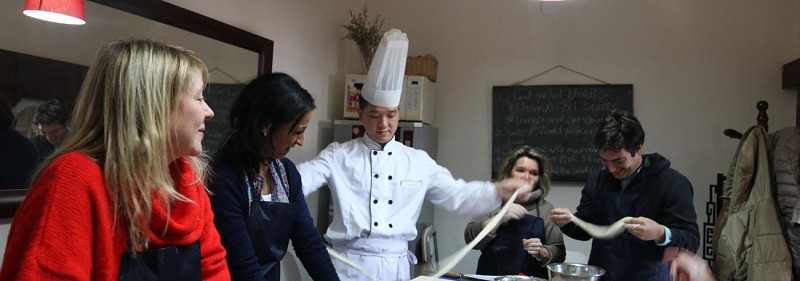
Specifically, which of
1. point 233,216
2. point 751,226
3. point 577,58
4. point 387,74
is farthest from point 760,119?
point 233,216

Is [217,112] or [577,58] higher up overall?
[577,58]

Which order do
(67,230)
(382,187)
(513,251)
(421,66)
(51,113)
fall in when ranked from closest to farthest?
(67,230), (51,113), (382,187), (513,251), (421,66)

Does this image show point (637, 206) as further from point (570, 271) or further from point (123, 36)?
point (123, 36)

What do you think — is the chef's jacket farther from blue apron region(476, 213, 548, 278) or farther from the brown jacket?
the brown jacket

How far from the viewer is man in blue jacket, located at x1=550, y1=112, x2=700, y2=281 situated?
7.11 feet

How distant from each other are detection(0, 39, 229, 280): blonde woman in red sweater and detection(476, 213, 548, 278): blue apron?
5.82 ft

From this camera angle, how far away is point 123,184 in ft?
3.01

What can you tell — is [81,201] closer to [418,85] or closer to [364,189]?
[364,189]

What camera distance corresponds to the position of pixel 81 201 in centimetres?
87

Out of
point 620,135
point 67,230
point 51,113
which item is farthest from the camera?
point 620,135

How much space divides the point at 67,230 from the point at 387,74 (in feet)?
5.84

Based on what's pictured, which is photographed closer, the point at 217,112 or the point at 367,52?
the point at 217,112

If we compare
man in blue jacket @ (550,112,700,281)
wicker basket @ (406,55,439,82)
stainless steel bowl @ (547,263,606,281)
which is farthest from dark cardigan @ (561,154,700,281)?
wicker basket @ (406,55,439,82)

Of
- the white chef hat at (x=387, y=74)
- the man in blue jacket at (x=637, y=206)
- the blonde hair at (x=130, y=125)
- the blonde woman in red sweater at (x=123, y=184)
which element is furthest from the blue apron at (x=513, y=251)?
the blonde hair at (x=130, y=125)
